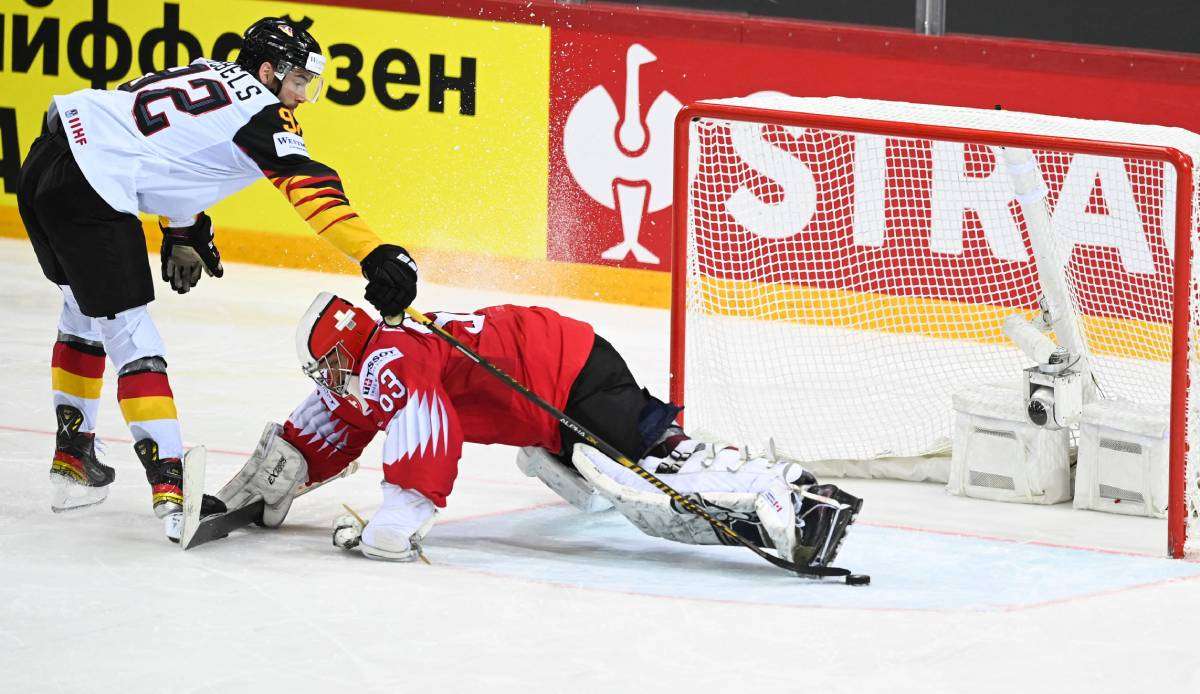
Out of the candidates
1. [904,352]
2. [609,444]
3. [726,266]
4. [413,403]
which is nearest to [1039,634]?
[609,444]

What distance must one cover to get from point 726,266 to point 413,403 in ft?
8.55

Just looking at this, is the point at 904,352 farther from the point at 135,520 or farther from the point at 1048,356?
the point at 135,520

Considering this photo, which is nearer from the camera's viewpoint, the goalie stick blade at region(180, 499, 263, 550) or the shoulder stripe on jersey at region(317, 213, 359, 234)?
the shoulder stripe on jersey at region(317, 213, 359, 234)

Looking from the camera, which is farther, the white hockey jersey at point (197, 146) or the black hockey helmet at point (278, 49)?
the black hockey helmet at point (278, 49)

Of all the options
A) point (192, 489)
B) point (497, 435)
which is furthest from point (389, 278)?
point (192, 489)

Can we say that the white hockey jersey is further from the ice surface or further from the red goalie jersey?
the ice surface

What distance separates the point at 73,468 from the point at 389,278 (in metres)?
1.16

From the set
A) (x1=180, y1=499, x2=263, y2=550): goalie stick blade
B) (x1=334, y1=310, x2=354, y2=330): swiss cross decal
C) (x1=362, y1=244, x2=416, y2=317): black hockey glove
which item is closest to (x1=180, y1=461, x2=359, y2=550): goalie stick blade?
(x1=180, y1=499, x2=263, y2=550): goalie stick blade

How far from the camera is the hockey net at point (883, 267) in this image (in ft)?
17.7

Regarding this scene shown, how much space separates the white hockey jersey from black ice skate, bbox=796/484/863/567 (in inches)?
44.5

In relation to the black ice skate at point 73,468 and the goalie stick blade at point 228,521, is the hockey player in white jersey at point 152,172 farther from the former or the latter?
the black ice skate at point 73,468

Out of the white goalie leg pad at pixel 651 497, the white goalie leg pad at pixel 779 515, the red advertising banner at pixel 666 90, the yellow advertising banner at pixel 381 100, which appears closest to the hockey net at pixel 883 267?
the red advertising banner at pixel 666 90

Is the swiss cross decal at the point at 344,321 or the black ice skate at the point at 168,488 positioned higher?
the swiss cross decal at the point at 344,321

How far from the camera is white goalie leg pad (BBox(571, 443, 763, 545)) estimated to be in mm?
4465
